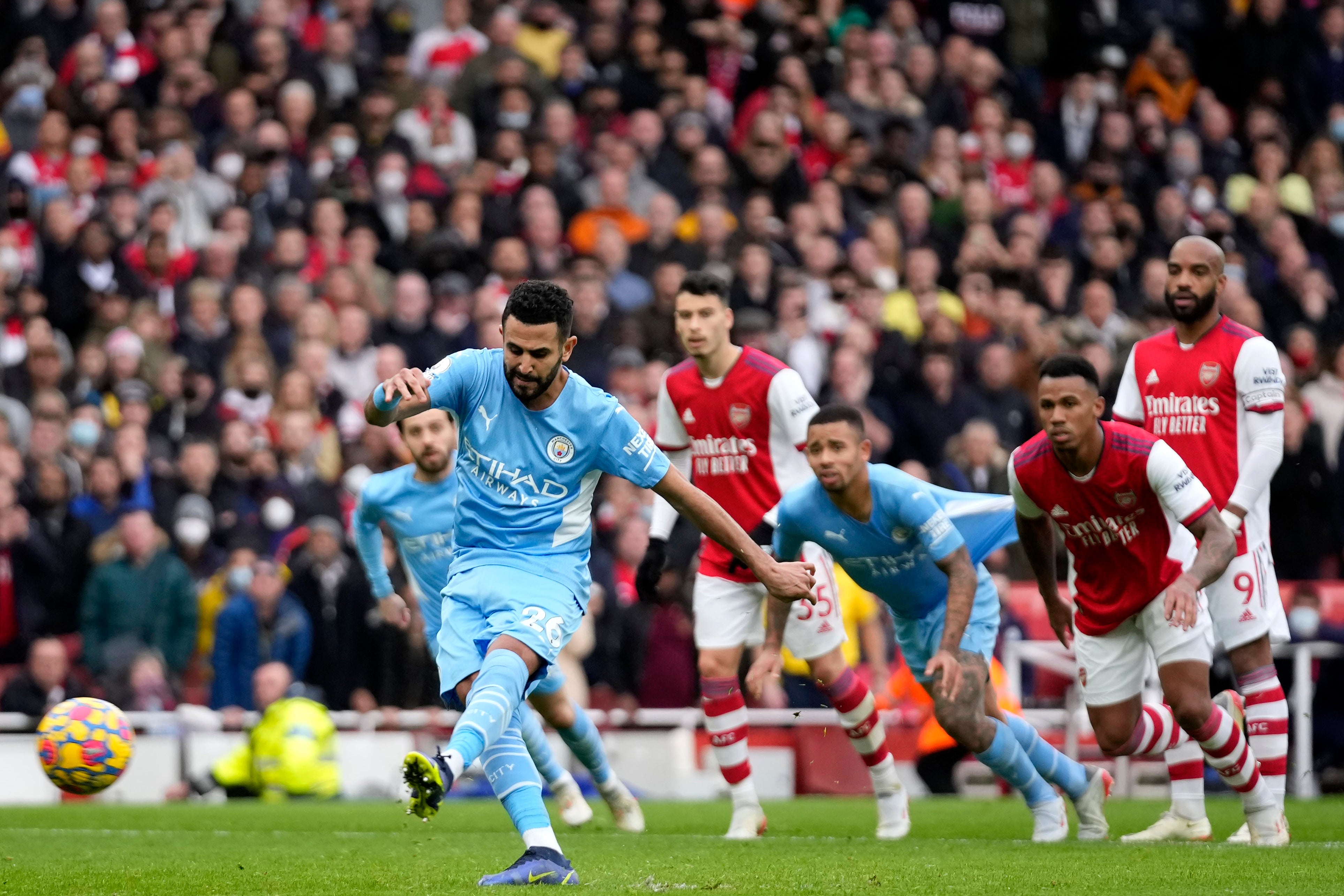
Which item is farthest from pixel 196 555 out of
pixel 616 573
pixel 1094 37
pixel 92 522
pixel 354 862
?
pixel 1094 37

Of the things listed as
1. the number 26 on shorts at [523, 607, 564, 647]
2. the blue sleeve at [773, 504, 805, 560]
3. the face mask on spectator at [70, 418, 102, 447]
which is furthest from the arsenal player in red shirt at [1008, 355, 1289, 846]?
the face mask on spectator at [70, 418, 102, 447]

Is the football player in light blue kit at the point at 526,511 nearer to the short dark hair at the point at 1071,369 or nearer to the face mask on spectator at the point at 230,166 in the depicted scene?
the short dark hair at the point at 1071,369

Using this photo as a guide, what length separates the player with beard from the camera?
9.78 m

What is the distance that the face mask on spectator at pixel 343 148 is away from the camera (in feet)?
60.2

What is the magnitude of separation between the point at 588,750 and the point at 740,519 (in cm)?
159

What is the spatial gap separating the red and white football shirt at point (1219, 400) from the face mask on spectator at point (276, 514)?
781cm

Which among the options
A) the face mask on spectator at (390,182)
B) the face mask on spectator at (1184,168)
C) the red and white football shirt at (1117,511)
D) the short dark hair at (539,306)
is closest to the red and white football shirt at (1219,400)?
the red and white football shirt at (1117,511)

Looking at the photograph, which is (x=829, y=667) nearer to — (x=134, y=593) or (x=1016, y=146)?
(x=134, y=593)

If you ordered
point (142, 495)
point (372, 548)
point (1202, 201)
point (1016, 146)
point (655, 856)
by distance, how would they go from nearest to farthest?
point (655, 856) < point (372, 548) < point (142, 495) < point (1202, 201) < point (1016, 146)

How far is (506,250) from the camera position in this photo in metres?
17.3

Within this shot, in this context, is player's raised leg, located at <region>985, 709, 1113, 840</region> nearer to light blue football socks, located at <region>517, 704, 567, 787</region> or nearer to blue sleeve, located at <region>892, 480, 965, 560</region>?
blue sleeve, located at <region>892, 480, 965, 560</region>

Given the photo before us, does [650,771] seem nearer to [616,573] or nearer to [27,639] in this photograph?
[616,573]

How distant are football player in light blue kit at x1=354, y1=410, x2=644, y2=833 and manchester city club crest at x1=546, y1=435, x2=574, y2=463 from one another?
3382mm

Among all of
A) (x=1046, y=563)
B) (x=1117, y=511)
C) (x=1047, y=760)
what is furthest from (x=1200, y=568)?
(x=1047, y=760)
